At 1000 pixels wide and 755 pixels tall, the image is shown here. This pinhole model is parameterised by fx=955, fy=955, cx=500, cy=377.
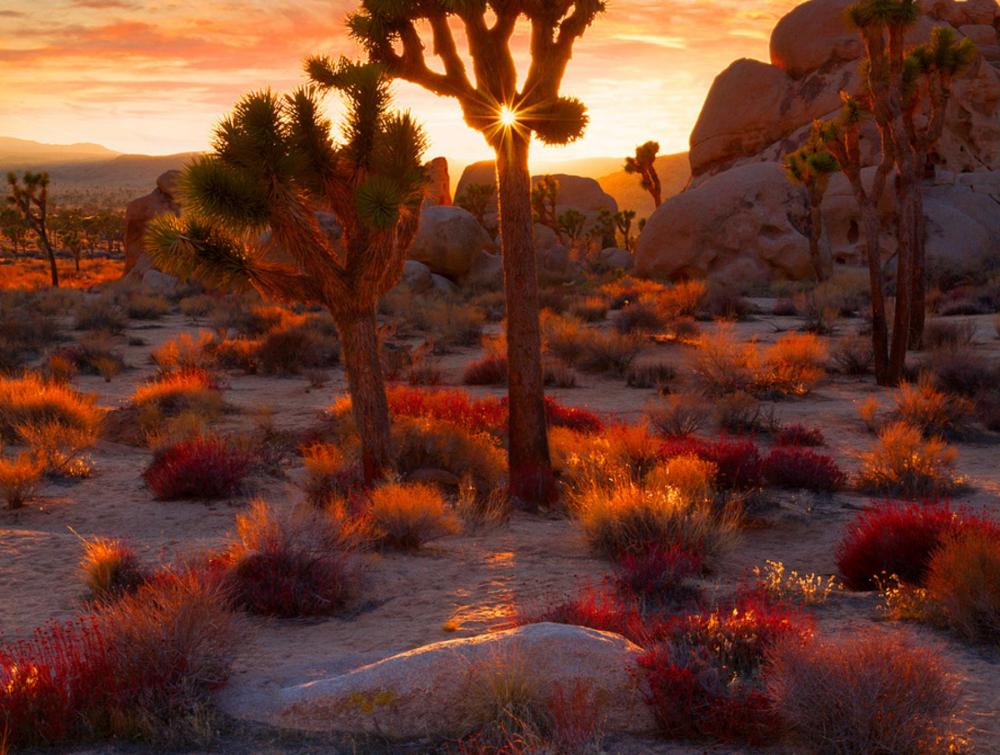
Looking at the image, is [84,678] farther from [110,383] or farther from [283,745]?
[110,383]

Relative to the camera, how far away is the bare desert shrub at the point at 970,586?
537 centimetres

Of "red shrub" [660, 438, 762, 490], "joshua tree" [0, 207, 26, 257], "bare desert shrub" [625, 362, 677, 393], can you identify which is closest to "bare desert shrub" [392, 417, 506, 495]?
"red shrub" [660, 438, 762, 490]

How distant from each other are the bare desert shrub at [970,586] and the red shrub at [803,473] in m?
3.98

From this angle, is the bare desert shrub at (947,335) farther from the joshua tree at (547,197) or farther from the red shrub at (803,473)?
the joshua tree at (547,197)

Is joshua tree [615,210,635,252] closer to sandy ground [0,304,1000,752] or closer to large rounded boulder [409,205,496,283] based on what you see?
large rounded boulder [409,205,496,283]

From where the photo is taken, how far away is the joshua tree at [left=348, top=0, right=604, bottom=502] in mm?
9570

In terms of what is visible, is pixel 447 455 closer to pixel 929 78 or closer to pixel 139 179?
pixel 929 78

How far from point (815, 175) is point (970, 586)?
77.2 ft

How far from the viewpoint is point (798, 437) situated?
12.3m

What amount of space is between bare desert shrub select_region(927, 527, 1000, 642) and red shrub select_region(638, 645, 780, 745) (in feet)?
5.83

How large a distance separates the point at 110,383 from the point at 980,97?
1625 inches

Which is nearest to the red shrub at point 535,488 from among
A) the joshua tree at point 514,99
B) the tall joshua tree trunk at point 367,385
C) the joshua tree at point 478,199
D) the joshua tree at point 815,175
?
the joshua tree at point 514,99

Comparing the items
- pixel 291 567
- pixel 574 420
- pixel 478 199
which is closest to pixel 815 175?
pixel 574 420

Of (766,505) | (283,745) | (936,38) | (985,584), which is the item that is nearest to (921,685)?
(985,584)
